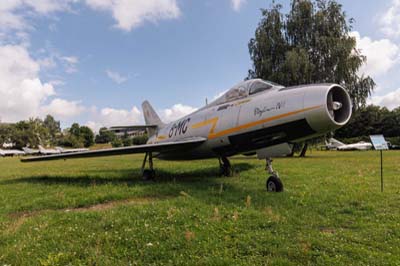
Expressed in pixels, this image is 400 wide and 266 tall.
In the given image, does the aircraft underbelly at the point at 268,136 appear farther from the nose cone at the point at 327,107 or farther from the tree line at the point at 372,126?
the tree line at the point at 372,126

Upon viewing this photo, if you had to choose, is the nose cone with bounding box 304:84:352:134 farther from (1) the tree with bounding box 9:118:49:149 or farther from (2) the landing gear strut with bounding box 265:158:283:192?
(1) the tree with bounding box 9:118:49:149

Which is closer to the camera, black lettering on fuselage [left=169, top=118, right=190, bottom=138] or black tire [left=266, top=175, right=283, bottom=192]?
black tire [left=266, top=175, right=283, bottom=192]

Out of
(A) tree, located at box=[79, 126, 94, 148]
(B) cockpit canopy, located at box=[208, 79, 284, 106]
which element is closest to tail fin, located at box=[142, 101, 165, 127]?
(B) cockpit canopy, located at box=[208, 79, 284, 106]

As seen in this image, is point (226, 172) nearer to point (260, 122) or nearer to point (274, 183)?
point (274, 183)

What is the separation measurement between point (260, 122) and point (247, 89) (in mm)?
1577

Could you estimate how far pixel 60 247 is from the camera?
3.79 m

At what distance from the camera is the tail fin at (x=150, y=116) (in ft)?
52.0

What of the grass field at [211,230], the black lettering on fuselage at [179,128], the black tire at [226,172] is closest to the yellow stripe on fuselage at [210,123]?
the black lettering on fuselage at [179,128]

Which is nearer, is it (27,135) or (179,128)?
(179,128)

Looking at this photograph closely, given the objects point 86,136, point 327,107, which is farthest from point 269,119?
point 86,136

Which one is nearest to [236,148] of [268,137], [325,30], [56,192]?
[268,137]

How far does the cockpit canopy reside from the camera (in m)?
7.72

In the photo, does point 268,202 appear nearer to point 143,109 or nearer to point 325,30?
point 143,109

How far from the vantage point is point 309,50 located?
24172 mm
